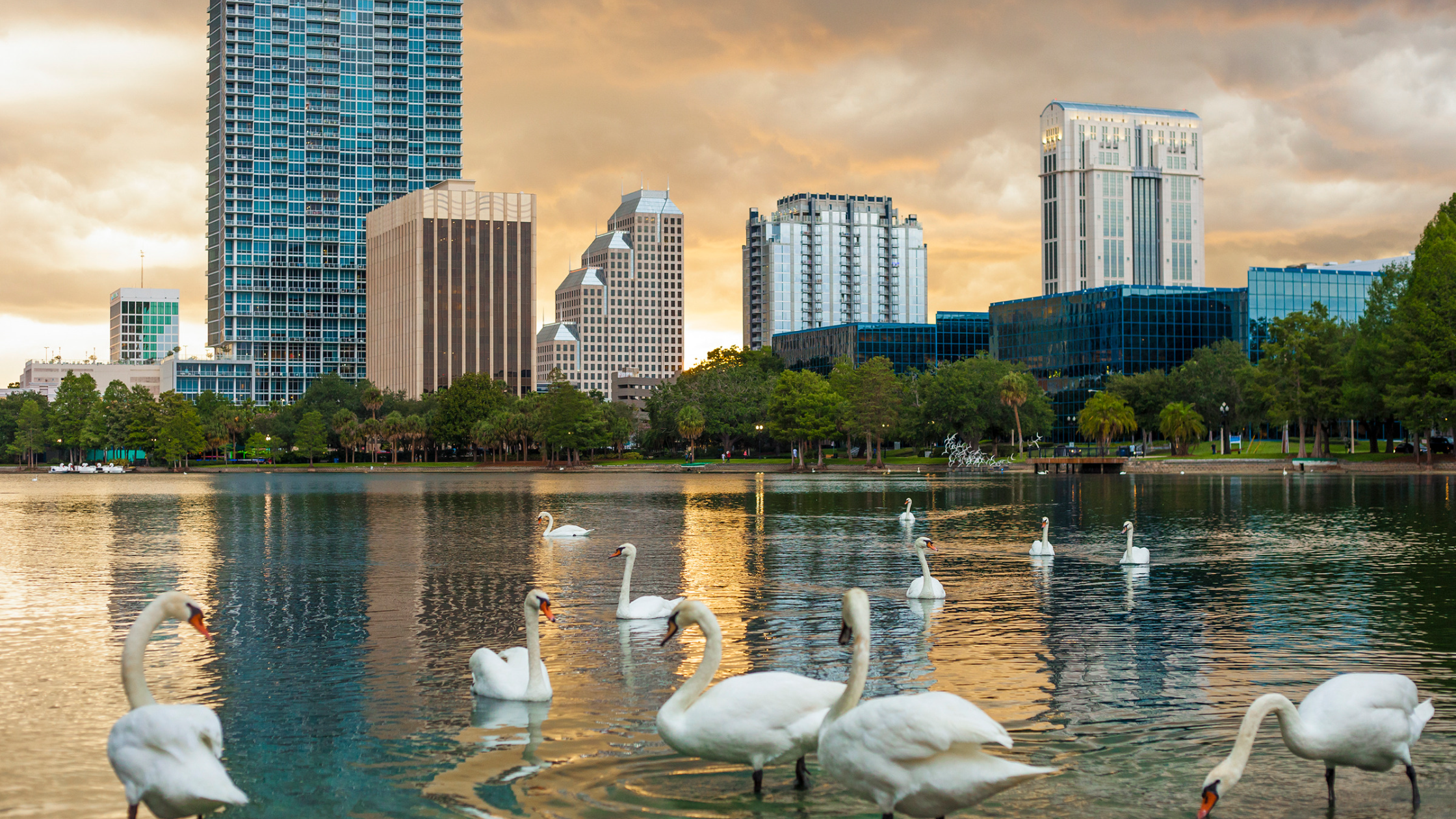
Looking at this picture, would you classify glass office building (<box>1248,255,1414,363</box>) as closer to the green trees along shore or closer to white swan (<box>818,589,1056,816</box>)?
the green trees along shore

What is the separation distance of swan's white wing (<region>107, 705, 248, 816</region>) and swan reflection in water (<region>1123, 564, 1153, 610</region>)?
19.1 metres

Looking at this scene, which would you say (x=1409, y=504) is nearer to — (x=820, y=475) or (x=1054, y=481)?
(x=1054, y=481)

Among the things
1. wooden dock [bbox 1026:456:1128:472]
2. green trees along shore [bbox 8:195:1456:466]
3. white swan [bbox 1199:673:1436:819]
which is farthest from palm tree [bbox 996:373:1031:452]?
white swan [bbox 1199:673:1436:819]

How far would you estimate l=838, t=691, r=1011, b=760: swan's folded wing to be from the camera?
908 centimetres

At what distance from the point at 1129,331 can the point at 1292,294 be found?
2233 cm

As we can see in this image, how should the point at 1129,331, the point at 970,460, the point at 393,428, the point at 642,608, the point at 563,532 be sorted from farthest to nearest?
the point at 393,428 → the point at 1129,331 → the point at 970,460 → the point at 563,532 → the point at 642,608

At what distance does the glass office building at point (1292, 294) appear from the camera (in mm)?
168750

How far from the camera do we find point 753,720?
35.2ft

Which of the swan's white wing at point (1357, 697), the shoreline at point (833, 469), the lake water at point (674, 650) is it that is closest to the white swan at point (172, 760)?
the lake water at point (674, 650)

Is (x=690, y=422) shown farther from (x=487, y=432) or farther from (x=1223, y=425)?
(x=1223, y=425)

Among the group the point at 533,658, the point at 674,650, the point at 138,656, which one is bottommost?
the point at 674,650

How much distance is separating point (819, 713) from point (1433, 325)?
95.8 meters

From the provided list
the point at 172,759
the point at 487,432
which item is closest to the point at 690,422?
the point at 487,432

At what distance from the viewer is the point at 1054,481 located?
96.9m
